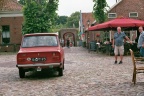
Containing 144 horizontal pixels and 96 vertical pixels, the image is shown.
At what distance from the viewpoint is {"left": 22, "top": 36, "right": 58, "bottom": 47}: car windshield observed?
13148mm

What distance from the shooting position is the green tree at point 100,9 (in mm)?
38062

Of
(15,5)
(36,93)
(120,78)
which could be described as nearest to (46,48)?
(120,78)

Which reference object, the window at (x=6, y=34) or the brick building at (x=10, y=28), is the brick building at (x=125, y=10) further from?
the window at (x=6, y=34)

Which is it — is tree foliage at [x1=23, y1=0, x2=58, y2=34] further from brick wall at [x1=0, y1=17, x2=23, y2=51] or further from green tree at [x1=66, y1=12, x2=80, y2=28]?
green tree at [x1=66, y1=12, x2=80, y2=28]

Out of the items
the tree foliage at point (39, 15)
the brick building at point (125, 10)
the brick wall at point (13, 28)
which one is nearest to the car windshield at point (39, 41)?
the tree foliage at point (39, 15)

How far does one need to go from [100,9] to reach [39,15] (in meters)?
7.19

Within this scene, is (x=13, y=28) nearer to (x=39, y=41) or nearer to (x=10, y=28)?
(x=10, y=28)

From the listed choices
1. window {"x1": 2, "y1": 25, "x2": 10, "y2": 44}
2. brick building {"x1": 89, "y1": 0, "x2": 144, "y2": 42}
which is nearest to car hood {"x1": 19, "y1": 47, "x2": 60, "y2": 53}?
window {"x1": 2, "y1": 25, "x2": 10, "y2": 44}

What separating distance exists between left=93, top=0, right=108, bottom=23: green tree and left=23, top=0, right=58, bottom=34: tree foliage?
16.5ft

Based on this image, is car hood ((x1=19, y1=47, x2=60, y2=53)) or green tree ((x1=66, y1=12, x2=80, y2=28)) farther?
green tree ((x1=66, y1=12, x2=80, y2=28))

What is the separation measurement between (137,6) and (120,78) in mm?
36013

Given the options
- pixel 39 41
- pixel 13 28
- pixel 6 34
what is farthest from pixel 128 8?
pixel 39 41

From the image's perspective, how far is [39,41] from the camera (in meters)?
13.3

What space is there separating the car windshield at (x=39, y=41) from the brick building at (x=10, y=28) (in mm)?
25666
